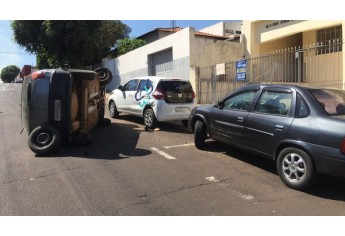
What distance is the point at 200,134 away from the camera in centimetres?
709

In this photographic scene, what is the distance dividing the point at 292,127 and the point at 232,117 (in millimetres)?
1445

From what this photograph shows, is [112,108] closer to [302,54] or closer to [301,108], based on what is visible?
[301,108]

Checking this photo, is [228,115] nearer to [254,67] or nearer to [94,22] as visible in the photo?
[254,67]

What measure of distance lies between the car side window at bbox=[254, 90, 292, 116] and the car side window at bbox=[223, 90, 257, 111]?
0.25m

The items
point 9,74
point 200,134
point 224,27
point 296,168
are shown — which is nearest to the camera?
point 296,168

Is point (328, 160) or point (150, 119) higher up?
point (150, 119)

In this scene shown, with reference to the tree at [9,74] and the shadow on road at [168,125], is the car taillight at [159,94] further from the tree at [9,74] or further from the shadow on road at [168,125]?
the tree at [9,74]

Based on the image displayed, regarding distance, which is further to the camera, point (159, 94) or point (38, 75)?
point (159, 94)

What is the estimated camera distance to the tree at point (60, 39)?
21734mm

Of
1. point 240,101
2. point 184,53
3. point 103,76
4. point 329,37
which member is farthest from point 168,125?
point 329,37

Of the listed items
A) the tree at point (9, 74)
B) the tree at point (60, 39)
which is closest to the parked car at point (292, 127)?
the tree at point (60, 39)

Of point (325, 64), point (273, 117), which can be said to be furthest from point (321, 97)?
point (325, 64)

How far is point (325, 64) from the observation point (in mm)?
14055

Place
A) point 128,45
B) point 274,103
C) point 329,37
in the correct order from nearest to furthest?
point 274,103 < point 329,37 < point 128,45
